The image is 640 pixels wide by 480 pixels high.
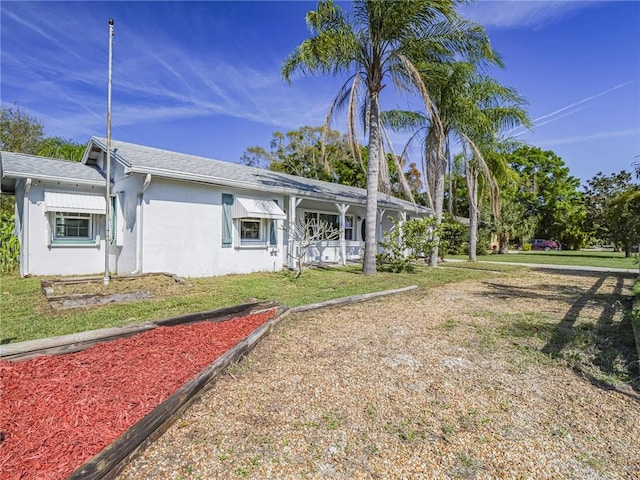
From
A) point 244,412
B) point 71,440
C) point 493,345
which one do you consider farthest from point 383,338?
point 71,440

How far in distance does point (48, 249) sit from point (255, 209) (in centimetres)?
663

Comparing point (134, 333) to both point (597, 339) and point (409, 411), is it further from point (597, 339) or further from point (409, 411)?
point (597, 339)

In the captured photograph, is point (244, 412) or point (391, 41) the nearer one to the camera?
point (244, 412)

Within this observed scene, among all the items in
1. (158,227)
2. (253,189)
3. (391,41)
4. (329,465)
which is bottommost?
(329,465)

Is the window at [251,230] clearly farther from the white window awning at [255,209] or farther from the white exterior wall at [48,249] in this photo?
the white exterior wall at [48,249]

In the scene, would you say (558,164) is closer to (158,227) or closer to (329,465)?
(158,227)

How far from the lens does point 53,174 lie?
35.6 ft

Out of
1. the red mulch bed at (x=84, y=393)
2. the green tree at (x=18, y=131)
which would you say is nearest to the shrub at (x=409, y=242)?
the red mulch bed at (x=84, y=393)

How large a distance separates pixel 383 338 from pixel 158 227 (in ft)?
26.3

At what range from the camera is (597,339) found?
5.40 m

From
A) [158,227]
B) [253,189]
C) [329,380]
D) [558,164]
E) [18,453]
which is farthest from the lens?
[558,164]

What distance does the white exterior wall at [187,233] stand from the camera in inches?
405

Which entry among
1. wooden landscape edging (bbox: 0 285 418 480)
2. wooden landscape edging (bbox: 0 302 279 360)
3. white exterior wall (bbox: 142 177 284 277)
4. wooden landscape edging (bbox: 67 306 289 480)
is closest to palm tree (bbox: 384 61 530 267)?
white exterior wall (bbox: 142 177 284 277)

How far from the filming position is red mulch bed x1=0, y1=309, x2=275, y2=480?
7.75 feet
